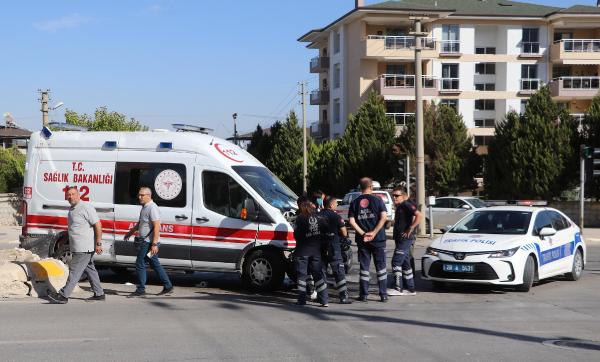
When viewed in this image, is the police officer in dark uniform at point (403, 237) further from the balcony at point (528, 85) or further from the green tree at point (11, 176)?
the balcony at point (528, 85)

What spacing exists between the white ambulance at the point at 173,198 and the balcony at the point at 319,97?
50.9m

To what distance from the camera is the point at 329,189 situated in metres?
51.0

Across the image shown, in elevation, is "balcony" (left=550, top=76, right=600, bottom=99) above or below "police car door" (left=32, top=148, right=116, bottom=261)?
above

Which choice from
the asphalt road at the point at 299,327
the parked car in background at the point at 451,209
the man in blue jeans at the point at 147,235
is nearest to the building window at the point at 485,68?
the parked car in background at the point at 451,209

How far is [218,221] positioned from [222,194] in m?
0.46

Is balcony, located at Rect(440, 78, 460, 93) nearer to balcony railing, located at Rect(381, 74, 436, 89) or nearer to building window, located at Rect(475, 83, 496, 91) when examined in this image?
building window, located at Rect(475, 83, 496, 91)

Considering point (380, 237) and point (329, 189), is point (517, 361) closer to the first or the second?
point (380, 237)

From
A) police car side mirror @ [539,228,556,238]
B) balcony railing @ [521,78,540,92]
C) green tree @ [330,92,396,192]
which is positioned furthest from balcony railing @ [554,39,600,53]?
police car side mirror @ [539,228,556,238]

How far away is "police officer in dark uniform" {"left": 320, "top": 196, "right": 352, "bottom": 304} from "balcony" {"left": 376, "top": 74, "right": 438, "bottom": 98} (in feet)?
142

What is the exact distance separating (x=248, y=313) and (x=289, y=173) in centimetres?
4837

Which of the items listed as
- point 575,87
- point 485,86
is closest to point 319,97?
point 485,86

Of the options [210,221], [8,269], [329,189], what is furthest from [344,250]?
[329,189]

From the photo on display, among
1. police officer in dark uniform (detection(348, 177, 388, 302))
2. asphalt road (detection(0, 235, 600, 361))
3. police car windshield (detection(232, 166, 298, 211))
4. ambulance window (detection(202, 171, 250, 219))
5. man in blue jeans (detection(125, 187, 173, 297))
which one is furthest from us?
police car windshield (detection(232, 166, 298, 211))

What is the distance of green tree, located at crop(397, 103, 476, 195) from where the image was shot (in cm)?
4272
